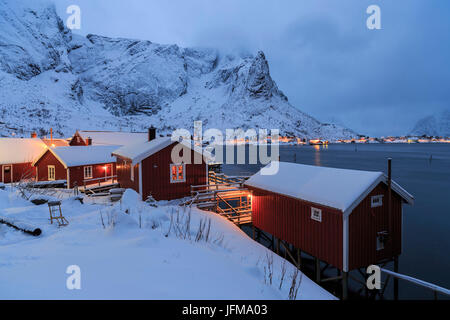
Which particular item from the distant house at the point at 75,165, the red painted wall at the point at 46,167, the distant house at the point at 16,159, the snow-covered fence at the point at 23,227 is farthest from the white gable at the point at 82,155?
the snow-covered fence at the point at 23,227

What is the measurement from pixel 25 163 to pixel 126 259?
105ft

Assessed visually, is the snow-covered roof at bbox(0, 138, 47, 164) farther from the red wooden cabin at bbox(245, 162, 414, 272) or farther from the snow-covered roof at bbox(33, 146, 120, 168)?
the red wooden cabin at bbox(245, 162, 414, 272)

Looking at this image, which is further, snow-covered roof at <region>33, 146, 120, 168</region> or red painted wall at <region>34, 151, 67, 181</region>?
red painted wall at <region>34, 151, 67, 181</region>

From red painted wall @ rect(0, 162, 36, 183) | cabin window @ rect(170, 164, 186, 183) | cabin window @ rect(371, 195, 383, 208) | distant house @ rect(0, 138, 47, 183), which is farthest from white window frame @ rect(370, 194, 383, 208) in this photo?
red painted wall @ rect(0, 162, 36, 183)

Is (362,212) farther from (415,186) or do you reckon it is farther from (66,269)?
(415,186)

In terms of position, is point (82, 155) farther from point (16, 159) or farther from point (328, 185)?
point (328, 185)

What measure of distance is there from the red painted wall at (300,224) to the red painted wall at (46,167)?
20.6m

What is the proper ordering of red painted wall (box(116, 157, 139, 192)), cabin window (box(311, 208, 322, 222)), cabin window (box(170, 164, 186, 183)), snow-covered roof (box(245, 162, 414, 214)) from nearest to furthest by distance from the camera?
snow-covered roof (box(245, 162, 414, 214)) → cabin window (box(311, 208, 322, 222)) → red painted wall (box(116, 157, 139, 192)) → cabin window (box(170, 164, 186, 183))

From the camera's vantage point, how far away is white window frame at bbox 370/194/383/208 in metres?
11.2

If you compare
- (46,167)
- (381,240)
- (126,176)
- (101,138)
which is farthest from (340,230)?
(101,138)

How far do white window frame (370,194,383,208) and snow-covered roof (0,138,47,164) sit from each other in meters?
32.0

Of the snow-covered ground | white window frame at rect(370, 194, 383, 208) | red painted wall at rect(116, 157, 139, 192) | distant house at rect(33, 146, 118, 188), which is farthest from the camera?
distant house at rect(33, 146, 118, 188)

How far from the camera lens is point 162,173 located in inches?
745
